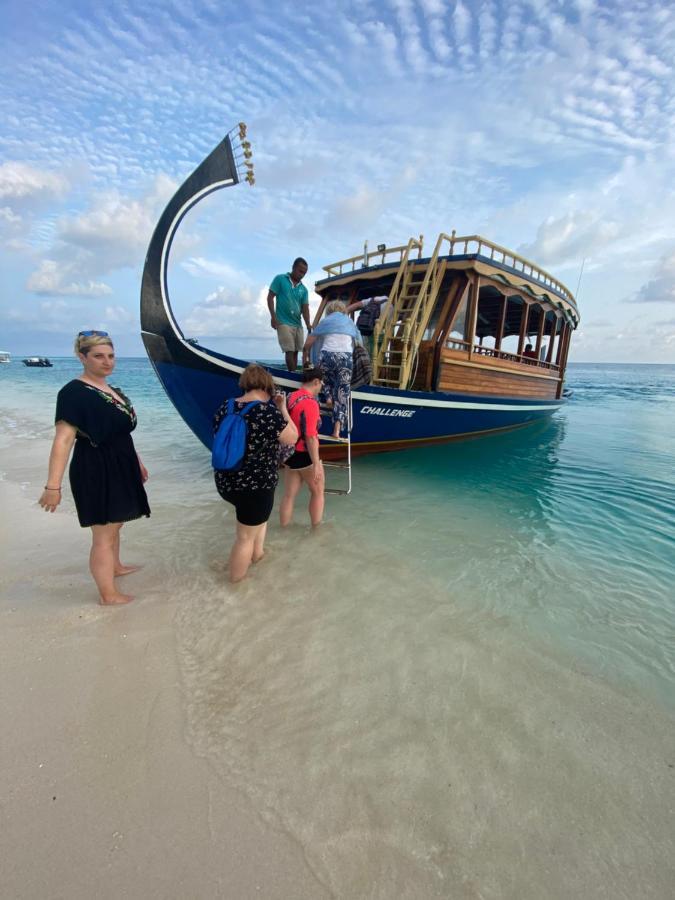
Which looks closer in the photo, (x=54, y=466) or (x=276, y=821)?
(x=276, y=821)

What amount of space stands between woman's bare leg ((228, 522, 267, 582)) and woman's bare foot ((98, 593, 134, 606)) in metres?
0.74

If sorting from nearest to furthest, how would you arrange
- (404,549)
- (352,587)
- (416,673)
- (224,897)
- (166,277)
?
(224,897)
(416,673)
(352,587)
(404,549)
(166,277)

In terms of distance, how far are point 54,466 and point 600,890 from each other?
299 centimetres

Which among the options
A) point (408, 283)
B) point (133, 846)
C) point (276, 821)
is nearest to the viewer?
point (133, 846)

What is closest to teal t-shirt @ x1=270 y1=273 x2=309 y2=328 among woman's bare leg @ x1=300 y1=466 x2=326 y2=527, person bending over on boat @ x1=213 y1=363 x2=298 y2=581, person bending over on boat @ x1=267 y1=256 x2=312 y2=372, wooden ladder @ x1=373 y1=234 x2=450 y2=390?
person bending over on boat @ x1=267 y1=256 x2=312 y2=372

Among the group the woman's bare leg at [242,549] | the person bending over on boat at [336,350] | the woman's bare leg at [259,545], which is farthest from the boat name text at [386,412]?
the woman's bare leg at [242,549]

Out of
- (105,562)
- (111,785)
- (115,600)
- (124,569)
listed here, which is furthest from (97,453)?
(111,785)

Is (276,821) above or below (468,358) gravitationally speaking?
below

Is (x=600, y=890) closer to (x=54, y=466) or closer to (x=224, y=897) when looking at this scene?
(x=224, y=897)

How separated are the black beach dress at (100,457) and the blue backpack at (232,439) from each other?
0.52m

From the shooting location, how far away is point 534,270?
28.0ft

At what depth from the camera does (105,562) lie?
8.82 feet

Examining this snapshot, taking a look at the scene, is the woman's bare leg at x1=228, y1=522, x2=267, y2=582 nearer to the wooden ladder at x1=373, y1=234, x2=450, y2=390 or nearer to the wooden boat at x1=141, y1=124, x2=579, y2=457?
the wooden boat at x1=141, y1=124, x2=579, y2=457

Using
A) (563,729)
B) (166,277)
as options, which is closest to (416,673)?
(563,729)
